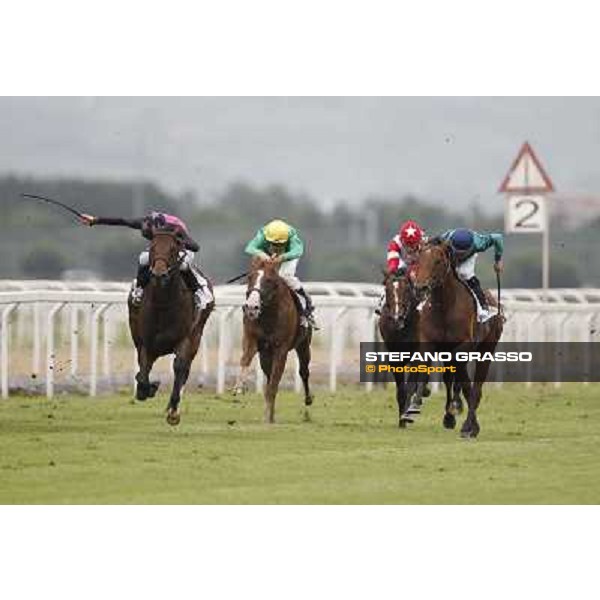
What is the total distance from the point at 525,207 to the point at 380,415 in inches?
247

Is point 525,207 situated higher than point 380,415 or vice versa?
point 525,207

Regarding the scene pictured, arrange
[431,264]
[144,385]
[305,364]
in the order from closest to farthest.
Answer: [431,264], [144,385], [305,364]

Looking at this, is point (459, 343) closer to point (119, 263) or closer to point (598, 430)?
point (598, 430)

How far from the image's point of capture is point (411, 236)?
19.8m

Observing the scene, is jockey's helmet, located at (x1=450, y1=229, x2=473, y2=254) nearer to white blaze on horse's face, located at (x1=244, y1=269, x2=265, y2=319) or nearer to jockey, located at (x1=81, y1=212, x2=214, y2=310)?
white blaze on horse's face, located at (x1=244, y1=269, x2=265, y2=319)

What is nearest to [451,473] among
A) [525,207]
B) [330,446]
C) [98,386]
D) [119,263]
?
[330,446]

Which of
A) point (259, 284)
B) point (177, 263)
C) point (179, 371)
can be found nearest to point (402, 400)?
point (259, 284)

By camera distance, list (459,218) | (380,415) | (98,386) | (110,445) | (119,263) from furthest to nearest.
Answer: (459,218) < (119,263) < (98,386) < (380,415) < (110,445)

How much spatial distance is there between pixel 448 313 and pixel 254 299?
1.55 meters

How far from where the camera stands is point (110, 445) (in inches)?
668

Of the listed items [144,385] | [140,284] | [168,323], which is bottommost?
[144,385]

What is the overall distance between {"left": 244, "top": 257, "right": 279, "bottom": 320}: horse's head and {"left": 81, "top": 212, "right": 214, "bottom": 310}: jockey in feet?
1.23

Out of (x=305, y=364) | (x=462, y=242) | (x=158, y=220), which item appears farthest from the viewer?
(x=305, y=364)

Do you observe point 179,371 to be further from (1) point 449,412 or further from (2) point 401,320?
(1) point 449,412
